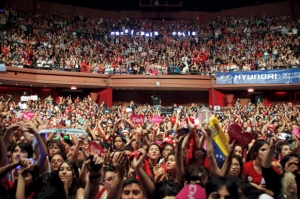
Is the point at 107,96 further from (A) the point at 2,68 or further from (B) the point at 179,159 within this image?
(B) the point at 179,159

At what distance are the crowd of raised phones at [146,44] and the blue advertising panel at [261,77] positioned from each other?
1.68ft

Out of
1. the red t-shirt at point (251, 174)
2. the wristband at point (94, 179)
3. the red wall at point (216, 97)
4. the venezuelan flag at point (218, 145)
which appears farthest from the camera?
the red wall at point (216, 97)

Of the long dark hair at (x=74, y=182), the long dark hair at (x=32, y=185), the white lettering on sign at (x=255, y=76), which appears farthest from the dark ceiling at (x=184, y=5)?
the long dark hair at (x=32, y=185)

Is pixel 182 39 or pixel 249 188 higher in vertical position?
pixel 182 39

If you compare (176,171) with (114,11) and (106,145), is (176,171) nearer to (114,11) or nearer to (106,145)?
(106,145)

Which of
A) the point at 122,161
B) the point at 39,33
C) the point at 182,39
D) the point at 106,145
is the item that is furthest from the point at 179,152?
the point at 182,39

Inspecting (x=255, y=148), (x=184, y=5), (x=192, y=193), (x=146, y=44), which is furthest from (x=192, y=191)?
(x=184, y=5)

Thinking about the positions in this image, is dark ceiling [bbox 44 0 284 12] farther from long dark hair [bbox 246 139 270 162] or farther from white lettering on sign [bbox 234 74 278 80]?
long dark hair [bbox 246 139 270 162]

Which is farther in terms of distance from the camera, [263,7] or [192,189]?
[263,7]

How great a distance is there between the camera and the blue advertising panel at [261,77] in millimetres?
18234

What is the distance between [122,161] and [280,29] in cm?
2247

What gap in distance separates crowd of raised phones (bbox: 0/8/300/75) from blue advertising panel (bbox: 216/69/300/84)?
511 mm

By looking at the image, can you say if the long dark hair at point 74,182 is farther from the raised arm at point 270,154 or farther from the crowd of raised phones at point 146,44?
the crowd of raised phones at point 146,44

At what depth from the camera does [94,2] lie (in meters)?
28.0
